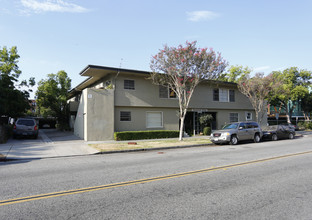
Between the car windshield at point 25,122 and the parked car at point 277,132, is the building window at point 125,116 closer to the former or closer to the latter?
the car windshield at point 25,122

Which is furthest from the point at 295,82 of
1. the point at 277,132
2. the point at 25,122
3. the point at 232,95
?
the point at 25,122

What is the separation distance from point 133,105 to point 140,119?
5.04ft

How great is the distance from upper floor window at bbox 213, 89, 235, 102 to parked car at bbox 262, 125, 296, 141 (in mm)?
6745

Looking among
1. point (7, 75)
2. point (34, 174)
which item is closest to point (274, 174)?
point (34, 174)

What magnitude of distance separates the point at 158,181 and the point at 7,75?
24.8 meters

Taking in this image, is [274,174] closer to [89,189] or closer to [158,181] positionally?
[158,181]

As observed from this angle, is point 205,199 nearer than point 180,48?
Yes

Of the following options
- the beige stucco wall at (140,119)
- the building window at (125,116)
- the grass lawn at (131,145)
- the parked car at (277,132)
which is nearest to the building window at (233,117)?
the parked car at (277,132)

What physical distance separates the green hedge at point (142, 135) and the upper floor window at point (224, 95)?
7.64m

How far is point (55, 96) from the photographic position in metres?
29.5

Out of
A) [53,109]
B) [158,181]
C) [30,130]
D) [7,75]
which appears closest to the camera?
[158,181]

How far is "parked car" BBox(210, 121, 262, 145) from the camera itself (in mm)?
16406

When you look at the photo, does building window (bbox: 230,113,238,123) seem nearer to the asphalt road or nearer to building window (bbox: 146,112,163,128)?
building window (bbox: 146,112,163,128)

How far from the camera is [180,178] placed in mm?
6668
